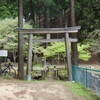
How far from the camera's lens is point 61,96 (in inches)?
185

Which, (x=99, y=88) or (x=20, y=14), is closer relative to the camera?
(x=99, y=88)

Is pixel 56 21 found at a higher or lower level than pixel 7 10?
higher

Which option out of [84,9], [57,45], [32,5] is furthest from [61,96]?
[32,5]

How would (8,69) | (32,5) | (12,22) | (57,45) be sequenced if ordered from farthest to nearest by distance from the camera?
(32,5) < (12,22) < (57,45) < (8,69)

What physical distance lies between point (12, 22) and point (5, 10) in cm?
424

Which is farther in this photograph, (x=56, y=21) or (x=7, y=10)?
(x=56, y=21)

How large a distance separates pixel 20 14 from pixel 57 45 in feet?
15.8

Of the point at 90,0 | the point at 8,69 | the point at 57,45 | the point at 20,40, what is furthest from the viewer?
the point at 57,45

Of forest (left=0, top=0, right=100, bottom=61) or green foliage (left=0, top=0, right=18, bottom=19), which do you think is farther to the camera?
green foliage (left=0, top=0, right=18, bottom=19)

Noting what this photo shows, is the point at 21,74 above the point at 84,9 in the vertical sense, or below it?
below

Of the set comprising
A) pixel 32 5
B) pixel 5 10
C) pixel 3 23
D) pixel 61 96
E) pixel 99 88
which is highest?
pixel 32 5

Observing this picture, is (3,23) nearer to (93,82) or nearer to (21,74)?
(21,74)

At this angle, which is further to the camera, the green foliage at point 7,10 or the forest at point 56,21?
the green foliage at point 7,10

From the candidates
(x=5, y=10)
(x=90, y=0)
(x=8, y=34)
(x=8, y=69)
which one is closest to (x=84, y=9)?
(x=90, y=0)
